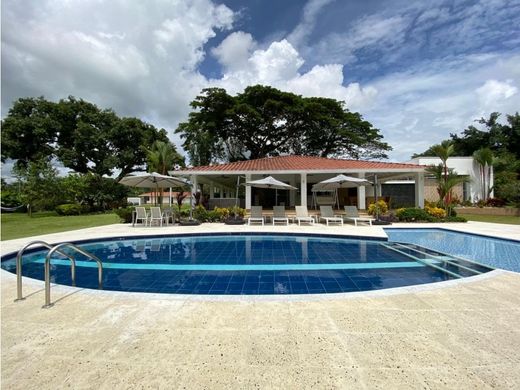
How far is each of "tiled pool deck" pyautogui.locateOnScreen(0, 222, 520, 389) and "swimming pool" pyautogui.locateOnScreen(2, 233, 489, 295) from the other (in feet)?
4.81

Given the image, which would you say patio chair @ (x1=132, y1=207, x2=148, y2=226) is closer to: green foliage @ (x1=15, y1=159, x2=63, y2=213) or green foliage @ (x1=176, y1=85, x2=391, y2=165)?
green foliage @ (x1=15, y1=159, x2=63, y2=213)

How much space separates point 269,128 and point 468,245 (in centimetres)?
2374

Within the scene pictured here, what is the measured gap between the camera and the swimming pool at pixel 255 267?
5.54 meters

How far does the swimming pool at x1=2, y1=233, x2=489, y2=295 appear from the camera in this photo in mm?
5535

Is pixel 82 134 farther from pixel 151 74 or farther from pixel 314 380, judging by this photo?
pixel 314 380

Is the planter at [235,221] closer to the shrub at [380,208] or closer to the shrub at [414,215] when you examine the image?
the shrub at [380,208]

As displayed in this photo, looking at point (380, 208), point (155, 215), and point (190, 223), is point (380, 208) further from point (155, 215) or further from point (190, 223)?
point (155, 215)

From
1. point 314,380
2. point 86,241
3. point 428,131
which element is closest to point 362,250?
point 314,380

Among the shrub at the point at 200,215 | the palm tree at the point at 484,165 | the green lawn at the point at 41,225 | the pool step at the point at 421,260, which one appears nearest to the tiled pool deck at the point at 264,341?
the pool step at the point at 421,260

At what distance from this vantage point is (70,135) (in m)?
31.6

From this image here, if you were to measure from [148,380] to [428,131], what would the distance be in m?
48.4

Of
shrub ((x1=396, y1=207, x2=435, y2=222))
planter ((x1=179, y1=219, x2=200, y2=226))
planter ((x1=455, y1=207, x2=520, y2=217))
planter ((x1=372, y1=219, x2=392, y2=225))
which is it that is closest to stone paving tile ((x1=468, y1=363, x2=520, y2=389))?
planter ((x1=372, y1=219, x2=392, y2=225))

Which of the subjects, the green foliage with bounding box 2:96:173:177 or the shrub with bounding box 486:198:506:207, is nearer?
the shrub with bounding box 486:198:506:207

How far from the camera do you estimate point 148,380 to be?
2.24 meters
